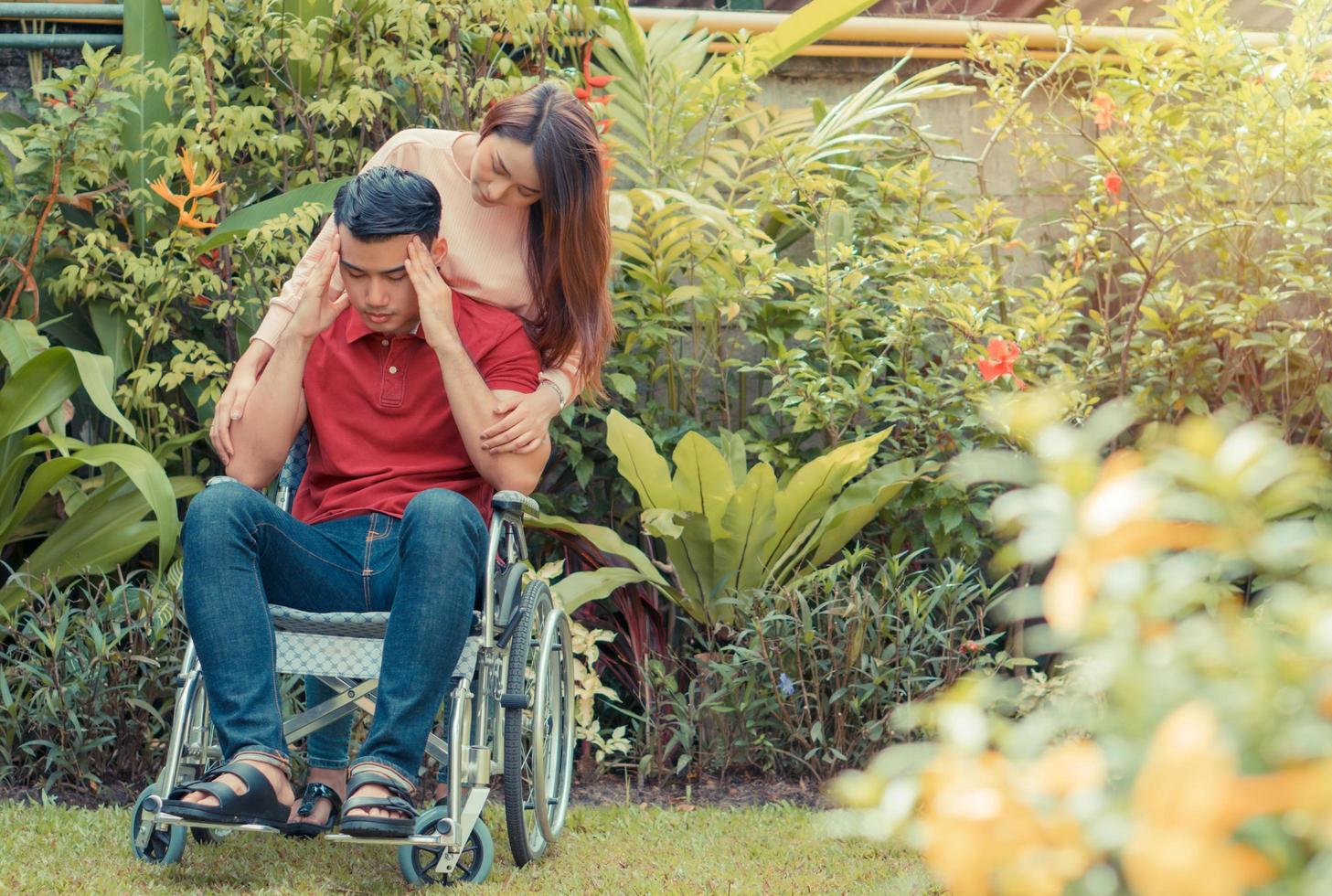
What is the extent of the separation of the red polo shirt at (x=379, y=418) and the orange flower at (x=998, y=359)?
1283mm

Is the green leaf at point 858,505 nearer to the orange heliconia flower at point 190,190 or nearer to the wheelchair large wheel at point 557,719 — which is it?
the wheelchair large wheel at point 557,719

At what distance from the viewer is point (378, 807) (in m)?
2.10

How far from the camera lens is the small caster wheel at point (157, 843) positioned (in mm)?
2209

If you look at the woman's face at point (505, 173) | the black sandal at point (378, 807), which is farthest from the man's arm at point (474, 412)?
the black sandal at point (378, 807)

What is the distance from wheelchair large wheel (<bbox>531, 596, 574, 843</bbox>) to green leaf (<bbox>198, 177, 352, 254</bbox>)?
4.66 ft

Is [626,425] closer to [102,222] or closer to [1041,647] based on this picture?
[102,222]

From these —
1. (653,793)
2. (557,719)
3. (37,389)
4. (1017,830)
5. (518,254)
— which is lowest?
(653,793)

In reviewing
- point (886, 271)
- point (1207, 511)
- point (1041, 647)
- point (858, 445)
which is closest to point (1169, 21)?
point (886, 271)

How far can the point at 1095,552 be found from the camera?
626mm

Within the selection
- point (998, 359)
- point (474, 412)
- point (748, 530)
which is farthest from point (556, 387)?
point (998, 359)

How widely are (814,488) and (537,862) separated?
4.26 ft

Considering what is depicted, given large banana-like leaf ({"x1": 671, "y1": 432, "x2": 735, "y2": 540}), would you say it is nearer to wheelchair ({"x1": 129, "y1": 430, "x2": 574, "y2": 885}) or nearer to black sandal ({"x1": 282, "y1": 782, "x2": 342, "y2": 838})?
wheelchair ({"x1": 129, "y1": 430, "x2": 574, "y2": 885})

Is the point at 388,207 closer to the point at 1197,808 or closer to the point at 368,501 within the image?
the point at 368,501

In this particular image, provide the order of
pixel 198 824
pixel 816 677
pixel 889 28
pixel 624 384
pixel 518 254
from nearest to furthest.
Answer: pixel 198 824 < pixel 518 254 < pixel 816 677 < pixel 624 384 < pixel 889 28
